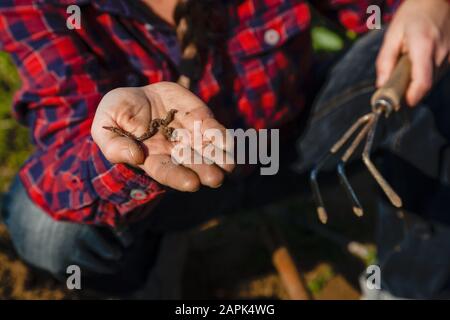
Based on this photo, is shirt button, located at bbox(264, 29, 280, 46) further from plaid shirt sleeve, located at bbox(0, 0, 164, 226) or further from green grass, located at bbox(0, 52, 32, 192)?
green grass, located at bbox(0, 52, 32, 192)

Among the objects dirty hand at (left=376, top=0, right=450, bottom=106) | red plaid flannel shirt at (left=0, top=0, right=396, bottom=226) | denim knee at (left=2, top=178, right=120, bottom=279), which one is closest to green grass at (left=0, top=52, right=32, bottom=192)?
denim knee at (left=2, top=178, right=120, bottom=279)

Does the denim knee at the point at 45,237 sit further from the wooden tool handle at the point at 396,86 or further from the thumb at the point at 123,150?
the wooden tool handle at the point at 396,86

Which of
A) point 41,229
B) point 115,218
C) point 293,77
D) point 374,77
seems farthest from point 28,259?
point 374,77

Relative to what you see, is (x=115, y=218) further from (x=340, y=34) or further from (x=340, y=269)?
(x=340, y=34)

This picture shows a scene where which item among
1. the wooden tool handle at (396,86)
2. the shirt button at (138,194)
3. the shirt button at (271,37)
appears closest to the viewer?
the shirt button at (138,194)

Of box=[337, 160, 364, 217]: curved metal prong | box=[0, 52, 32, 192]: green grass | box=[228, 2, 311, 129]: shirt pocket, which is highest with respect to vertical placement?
box=[228, 2, 311, 129]: shirt pocket

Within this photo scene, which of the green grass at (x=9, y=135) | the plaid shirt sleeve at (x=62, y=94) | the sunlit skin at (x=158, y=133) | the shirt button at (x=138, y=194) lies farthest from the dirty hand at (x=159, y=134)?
the green grass at (x=9, y=135)

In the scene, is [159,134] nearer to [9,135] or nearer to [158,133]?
[158,133]
